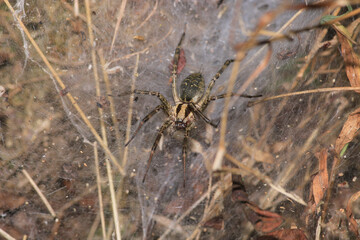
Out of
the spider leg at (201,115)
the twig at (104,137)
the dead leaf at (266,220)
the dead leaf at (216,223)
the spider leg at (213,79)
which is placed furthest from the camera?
the spider leg at (213,79)

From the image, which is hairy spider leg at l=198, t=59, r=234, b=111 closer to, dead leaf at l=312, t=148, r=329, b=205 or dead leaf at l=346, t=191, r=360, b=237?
dead leaf at l=312, t=148, r=329, b=205

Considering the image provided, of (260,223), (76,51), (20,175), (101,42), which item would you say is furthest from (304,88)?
(20,175)

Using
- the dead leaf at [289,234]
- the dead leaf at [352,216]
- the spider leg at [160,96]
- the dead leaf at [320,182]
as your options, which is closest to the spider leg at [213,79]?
the spider leg at [160,96]

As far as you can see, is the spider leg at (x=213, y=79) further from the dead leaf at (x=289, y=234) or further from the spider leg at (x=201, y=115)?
the dead leaf at (x=289, y=234)

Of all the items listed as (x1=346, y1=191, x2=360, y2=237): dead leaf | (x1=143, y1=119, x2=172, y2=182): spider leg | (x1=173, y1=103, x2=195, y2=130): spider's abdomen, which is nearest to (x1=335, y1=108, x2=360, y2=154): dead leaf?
(x1=346, y1=191, x2=360, y2=237): dead leaf

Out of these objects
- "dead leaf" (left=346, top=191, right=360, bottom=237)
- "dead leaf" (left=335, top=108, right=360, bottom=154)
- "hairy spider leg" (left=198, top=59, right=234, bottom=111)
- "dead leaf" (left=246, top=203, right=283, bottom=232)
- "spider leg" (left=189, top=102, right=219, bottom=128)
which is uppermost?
"hairy spider leg" (left=198, top=59, right=234, bottom=111)
